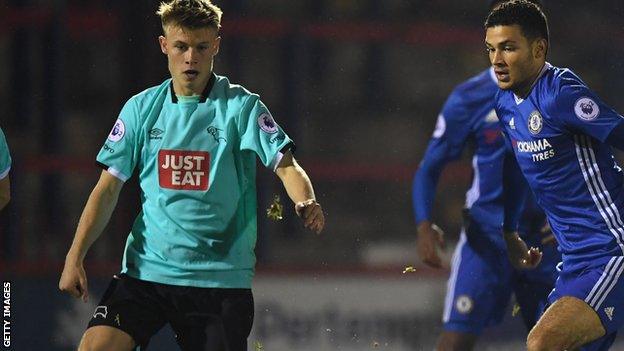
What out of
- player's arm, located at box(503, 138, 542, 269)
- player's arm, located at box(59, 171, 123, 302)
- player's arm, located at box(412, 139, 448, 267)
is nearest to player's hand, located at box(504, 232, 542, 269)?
player's arm, located at box(503, 138, 542, 269)

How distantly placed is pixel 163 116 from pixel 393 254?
2.28m

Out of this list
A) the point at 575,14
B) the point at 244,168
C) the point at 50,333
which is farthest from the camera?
the point at 575,14

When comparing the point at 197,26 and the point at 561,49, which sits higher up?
the point at 197,26

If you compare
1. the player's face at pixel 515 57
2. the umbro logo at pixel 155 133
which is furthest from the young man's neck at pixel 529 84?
the umbro logo at pixel 155 133

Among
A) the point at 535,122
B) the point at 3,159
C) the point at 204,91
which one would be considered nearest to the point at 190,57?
the point at 204,91

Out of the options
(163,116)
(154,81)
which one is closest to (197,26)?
(163,116)

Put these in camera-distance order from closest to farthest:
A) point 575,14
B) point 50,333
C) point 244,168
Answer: point 244,168 < point 50,333 < point 575,14

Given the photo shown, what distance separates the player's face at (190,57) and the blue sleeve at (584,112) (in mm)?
1253

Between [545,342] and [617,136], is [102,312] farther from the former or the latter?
[617,136]

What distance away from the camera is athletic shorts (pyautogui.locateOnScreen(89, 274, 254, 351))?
14.2 feet

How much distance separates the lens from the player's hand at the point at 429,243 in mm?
6090

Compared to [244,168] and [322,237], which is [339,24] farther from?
[244,168]

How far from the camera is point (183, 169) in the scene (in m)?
4.42

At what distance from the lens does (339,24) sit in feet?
21.3
